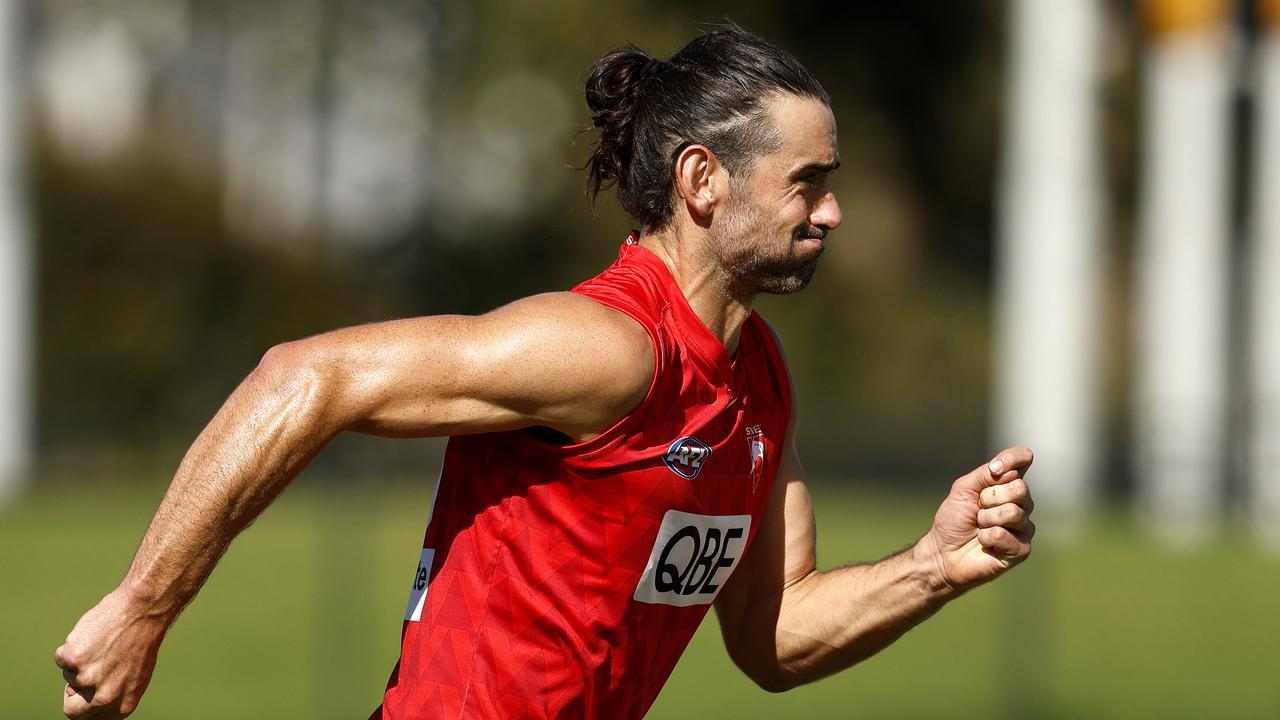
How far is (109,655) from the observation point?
3.65 meters

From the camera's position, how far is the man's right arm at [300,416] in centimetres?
363

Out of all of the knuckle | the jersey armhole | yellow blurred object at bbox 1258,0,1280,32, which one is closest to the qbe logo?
the jersey armhole

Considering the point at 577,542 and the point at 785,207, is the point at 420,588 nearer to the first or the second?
the point at 577,542

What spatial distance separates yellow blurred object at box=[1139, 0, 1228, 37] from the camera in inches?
912

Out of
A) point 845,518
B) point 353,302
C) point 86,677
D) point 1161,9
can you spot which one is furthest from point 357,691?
point 353,302

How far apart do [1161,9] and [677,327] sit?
2081cm

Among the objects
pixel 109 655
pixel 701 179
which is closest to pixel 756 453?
pixel 701 179

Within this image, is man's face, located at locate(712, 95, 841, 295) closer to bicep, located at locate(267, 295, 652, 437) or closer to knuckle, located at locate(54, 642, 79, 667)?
bicep, located at locate(267, 295, 652, 437)

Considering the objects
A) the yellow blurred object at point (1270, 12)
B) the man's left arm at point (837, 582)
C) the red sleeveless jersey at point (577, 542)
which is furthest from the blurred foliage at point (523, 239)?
the red sleeveless jersey at point (577, 542)

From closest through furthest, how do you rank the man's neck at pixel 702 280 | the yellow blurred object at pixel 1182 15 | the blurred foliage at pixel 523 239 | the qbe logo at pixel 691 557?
the qbe logo at pixel 691 557
the man's neck at pixel 702 280
the yellow blurred object at pixel 1182 15
the blurred foliage at pixel 523 239

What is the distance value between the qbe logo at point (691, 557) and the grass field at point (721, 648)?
230 inches

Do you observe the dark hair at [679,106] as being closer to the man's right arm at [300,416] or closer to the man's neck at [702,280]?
the man's neck at [702,280]

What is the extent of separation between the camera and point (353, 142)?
1416 inches

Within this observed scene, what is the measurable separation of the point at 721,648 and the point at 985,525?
42.8 feet
